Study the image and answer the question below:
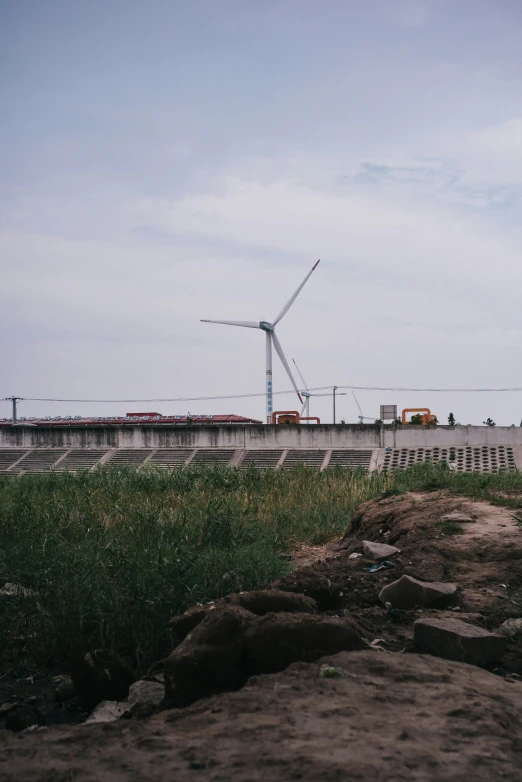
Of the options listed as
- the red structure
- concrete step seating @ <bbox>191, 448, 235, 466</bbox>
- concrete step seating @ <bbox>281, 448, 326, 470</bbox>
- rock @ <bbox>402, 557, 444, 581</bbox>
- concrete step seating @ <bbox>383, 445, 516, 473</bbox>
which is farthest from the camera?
the red structure

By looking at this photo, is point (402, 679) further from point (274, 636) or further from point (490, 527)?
point (490, 527)

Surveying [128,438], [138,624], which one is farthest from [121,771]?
[128,438]

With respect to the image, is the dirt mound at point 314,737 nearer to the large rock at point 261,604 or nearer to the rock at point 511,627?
the large rock at point 261,604

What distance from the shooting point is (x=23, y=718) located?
431 centimetres

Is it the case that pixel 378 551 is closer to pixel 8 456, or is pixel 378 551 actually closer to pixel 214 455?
pixel 214 455

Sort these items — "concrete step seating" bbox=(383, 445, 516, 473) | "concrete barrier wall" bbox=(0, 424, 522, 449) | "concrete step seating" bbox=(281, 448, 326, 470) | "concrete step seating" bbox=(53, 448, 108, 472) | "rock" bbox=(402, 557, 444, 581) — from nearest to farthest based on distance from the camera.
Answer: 1. "rock" bbox=(402, 557, 444, 581)
2. "concrete step seating" bbox=(383, 445, 516, 473)
3. "concrete step seating" bbox=(281, 448, 326, 470)
4. "concrete barrier wall" bbox=(0, 424, 522, 449)
5. "concrete step seating" bbox=(53, 448, 108, 472)

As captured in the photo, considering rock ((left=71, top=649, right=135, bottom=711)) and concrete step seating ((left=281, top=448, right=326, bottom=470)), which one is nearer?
rock ((left=71, top=649, right=135, bottom=711))

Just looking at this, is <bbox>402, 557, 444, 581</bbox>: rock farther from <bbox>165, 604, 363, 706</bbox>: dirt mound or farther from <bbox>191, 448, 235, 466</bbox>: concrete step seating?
<bbox>191, 448, 235, 466</bbox>: concrete step seating

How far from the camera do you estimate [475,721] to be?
3.13 m

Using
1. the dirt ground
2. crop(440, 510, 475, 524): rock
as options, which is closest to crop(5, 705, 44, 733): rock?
the dirt ground

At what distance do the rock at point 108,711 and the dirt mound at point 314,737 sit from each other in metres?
0.94

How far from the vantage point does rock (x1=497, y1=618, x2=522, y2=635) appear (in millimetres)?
5059

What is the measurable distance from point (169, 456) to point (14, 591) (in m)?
20.1

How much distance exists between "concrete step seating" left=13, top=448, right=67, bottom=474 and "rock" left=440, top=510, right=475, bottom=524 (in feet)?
63.3
